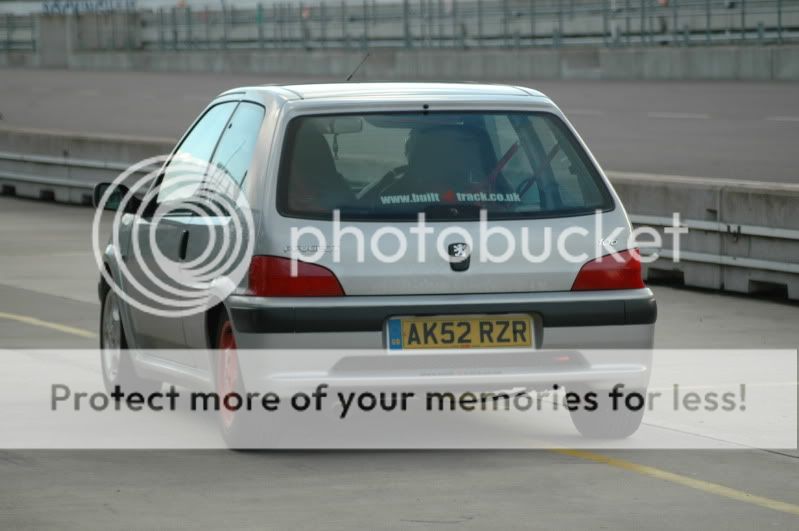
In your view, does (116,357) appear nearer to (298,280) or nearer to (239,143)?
(239,143)

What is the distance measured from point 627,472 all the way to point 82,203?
17916 millimetres

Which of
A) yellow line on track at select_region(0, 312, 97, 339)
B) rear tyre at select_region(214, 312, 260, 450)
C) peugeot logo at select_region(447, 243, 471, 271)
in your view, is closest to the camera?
peugeot logo at select_region(447, 243, 471, 271)

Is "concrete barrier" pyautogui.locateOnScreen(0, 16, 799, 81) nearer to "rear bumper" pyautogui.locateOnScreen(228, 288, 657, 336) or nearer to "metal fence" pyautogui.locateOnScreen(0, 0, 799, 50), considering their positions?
"metal fence" pyautogui.locateOnScreen(0, 0, 799, 50)

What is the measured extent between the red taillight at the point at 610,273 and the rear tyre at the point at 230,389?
4.68ft

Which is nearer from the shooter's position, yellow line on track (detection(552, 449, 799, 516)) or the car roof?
yellow line on track (detection(552, 449, 799, 516))

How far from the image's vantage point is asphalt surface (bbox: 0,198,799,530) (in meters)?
6.46

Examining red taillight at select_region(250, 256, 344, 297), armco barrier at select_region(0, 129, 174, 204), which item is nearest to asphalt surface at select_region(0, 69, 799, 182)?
armco barrier at select_region(0, 129, 174, 204)

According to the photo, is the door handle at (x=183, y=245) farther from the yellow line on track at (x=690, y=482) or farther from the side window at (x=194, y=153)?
the yellow line on track at (x=690, y=482)

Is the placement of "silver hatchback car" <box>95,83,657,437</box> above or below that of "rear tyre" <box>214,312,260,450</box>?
above

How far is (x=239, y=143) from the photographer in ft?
26.8

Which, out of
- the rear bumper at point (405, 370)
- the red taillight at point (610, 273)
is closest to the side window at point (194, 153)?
the rear bumper at point (405, 370)

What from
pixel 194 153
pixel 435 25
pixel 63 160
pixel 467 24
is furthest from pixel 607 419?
pixel 435 25

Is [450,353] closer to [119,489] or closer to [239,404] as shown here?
[239,404]
